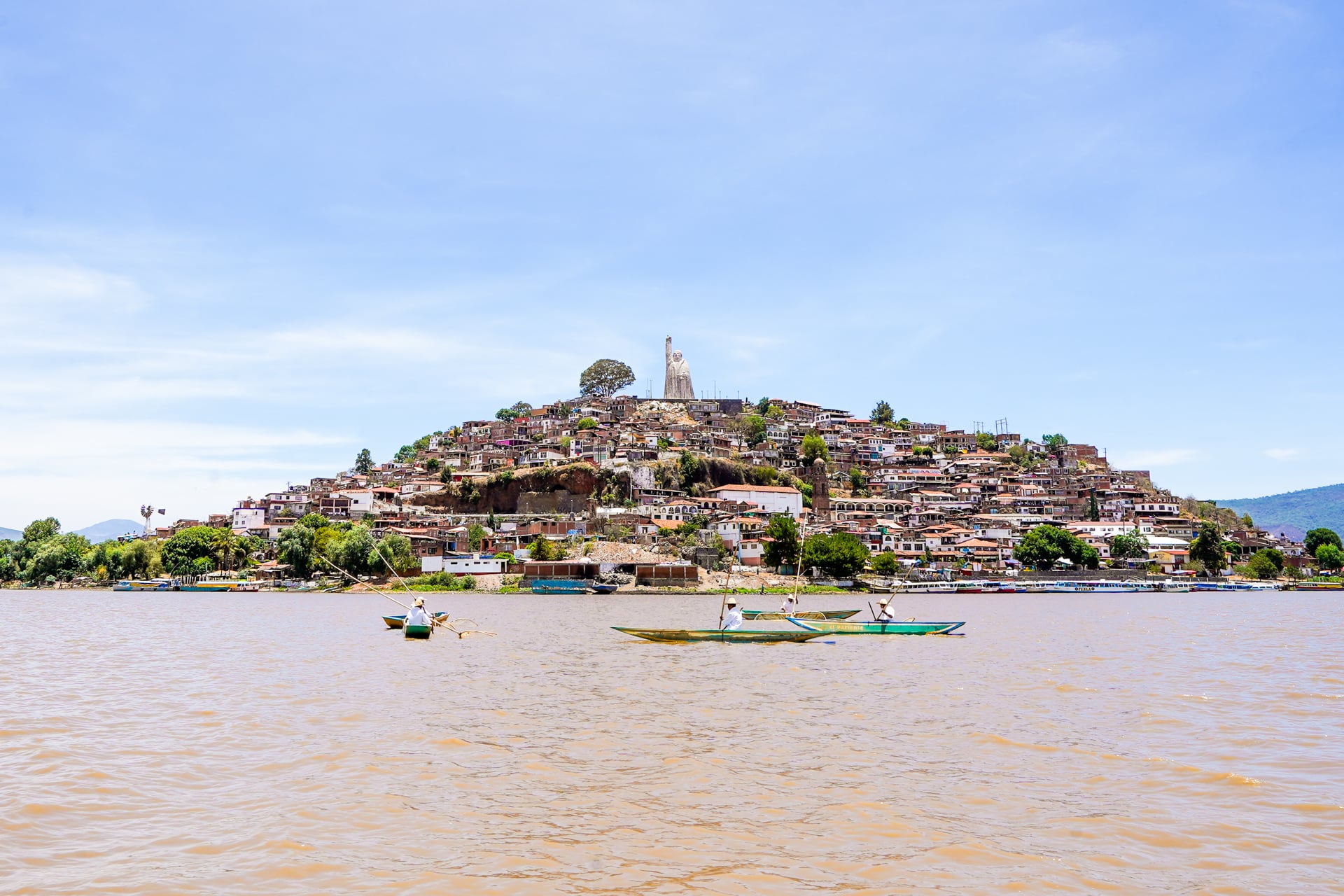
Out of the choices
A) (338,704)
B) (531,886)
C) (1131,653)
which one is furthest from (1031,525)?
(531,886)

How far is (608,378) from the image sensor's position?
159875 millimetres

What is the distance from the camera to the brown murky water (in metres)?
8.95

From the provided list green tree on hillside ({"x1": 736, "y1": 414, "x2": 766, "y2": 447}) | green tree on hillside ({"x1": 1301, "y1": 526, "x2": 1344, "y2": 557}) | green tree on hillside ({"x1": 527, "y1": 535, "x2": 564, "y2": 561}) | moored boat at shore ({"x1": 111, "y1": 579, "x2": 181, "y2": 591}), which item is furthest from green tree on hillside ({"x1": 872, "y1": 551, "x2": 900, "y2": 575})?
moored boat at shore ({"x1": 111, "y1": 579, "x2": 181, "y2": 591})

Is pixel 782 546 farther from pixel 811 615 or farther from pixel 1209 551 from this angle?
pixel 1209 551

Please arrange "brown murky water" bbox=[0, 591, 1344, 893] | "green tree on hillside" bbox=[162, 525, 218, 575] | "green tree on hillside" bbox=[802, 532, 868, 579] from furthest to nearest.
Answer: "green tree on hillside" bbox=[162, 525, 218, 575], "green tree on hillside" bbox=[802, 532, 868, 579], "brown murky water" bbox=[0, 591, 1344, 893]

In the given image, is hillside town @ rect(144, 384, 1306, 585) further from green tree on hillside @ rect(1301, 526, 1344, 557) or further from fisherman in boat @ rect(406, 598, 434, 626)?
fisherman in boat @ rect(406, 598, 434, 626)

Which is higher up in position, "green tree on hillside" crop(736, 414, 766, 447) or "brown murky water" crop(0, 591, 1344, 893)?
"green tree on hillside" crop(736, 414, 766, 447)

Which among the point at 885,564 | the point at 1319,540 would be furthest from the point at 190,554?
the point at 1319,540

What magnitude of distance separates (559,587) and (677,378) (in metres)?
79.3

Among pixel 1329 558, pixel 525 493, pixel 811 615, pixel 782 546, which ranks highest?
pixel 525 493

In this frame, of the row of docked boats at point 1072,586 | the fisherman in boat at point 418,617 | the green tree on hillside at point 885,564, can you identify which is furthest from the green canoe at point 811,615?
the green tree on hillside at point 885,564

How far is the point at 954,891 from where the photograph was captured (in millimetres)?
8422

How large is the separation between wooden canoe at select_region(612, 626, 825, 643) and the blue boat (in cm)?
5121

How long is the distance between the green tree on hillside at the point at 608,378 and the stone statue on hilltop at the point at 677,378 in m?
6.20
